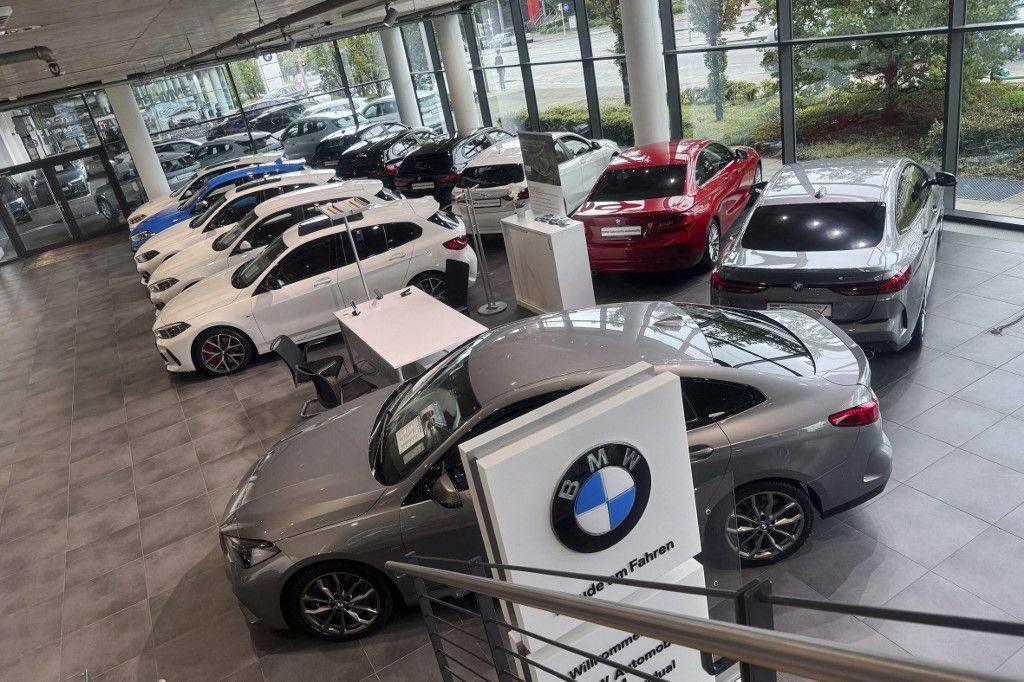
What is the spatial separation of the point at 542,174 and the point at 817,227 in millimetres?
Answer: 3565

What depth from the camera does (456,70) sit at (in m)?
19.0

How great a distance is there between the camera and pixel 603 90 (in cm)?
1588

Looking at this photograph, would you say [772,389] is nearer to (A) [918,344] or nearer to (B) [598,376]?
(B) [598,376]

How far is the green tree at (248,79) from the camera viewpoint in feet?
75.4

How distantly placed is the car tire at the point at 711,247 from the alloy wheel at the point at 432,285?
3243 millimetres

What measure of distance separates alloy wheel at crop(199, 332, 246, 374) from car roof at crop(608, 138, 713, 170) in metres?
5.10

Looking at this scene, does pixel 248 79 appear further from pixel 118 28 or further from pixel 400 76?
pixel 118 28

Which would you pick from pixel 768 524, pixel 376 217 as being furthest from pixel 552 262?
pixel 768 524

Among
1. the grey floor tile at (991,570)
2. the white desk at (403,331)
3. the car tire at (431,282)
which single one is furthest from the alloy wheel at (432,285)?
the grey floor tile at (991,570)

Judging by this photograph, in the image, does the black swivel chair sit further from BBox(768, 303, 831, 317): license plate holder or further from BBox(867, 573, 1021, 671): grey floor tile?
BBox(867, 573, 1021, 671): grey floor tile

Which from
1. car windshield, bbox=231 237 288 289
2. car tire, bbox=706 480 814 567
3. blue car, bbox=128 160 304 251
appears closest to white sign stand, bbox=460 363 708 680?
car tire, bbox=706 480 814 567

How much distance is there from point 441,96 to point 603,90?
797 centimetres

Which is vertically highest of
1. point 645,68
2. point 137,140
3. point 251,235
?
point 137,140

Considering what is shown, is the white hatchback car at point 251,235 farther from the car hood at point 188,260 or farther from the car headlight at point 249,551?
the car headlight at point 249,551
